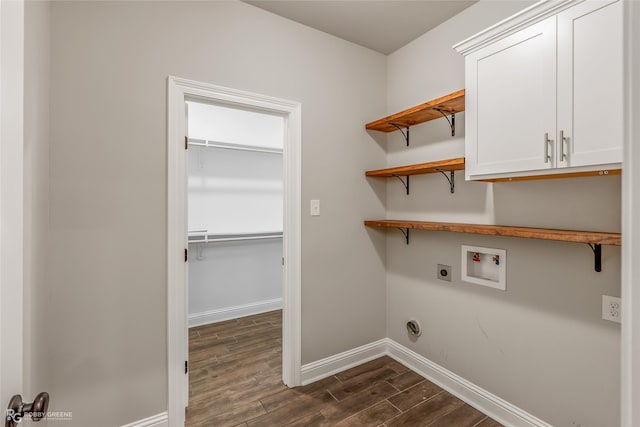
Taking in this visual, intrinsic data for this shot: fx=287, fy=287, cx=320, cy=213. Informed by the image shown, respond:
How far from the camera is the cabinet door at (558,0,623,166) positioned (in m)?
1.17

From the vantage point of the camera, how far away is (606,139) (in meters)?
1.19

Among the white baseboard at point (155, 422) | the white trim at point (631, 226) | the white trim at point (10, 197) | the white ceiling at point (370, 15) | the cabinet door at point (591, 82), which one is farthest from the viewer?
the white ceiling at point (370, 15)

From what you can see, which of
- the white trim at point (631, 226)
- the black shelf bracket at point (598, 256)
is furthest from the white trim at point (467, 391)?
the white trim at point (631, 226)

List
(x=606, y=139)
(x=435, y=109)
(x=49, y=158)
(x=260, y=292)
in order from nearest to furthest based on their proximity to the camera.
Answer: (x=606, y=139), (x=49, y=158), (x=435, y=109), (x=260, y=292)

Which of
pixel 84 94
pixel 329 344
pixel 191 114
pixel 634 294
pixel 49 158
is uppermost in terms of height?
pixel 191 114

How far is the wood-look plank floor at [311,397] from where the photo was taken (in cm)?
182

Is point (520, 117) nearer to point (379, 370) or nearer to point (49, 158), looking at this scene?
point (379, 370)

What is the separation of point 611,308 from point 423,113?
1.52 m

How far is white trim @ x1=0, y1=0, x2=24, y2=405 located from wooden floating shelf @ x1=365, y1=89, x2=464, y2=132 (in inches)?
74.5

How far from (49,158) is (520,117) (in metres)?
2.41

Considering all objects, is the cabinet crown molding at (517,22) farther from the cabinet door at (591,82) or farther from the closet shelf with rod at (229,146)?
the closet shelf with rod at (229,146)

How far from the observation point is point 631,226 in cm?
37

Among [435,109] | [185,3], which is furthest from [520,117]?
[185,3]

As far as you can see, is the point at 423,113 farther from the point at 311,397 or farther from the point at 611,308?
the point at 311,397
